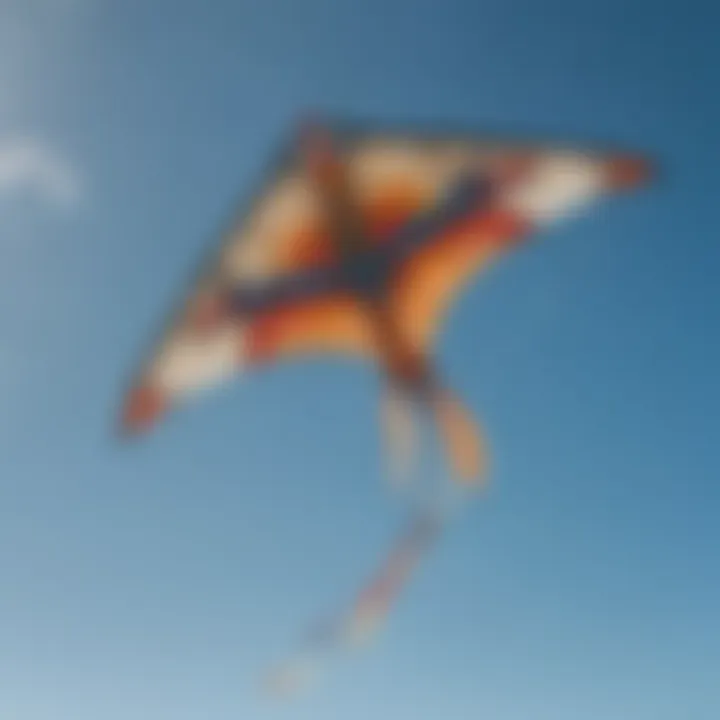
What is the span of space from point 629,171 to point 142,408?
22.9 feet

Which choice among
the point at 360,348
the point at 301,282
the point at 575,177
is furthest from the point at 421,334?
the point at 575,177

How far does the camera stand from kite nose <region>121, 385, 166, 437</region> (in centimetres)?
1305

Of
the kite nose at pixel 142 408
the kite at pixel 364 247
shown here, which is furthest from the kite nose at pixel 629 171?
the kite nose at pixel 142 408

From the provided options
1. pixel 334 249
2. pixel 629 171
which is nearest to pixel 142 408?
pixel 334 249

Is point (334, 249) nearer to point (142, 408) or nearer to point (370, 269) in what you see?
point (370, 269)

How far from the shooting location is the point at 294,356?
14852 millimetres

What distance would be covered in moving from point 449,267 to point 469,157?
174 cm

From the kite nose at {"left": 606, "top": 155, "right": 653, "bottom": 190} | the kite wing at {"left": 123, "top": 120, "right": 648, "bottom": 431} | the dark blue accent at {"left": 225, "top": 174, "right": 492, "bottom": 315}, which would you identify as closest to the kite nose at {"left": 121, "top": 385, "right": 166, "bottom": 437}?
the kite wing at {"left": 123, "top": 120, "right": 648, "bottom": 431}

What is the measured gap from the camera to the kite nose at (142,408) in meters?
13.0

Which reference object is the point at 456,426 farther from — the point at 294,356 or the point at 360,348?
the point at 294,356

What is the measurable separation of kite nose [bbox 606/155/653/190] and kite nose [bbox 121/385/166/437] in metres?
A: 6.58

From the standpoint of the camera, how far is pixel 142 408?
43.6ft

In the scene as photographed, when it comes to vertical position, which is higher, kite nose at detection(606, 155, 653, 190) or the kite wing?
the kite wing

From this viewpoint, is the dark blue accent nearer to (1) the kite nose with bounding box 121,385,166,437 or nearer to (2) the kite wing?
(2) the kite wing
